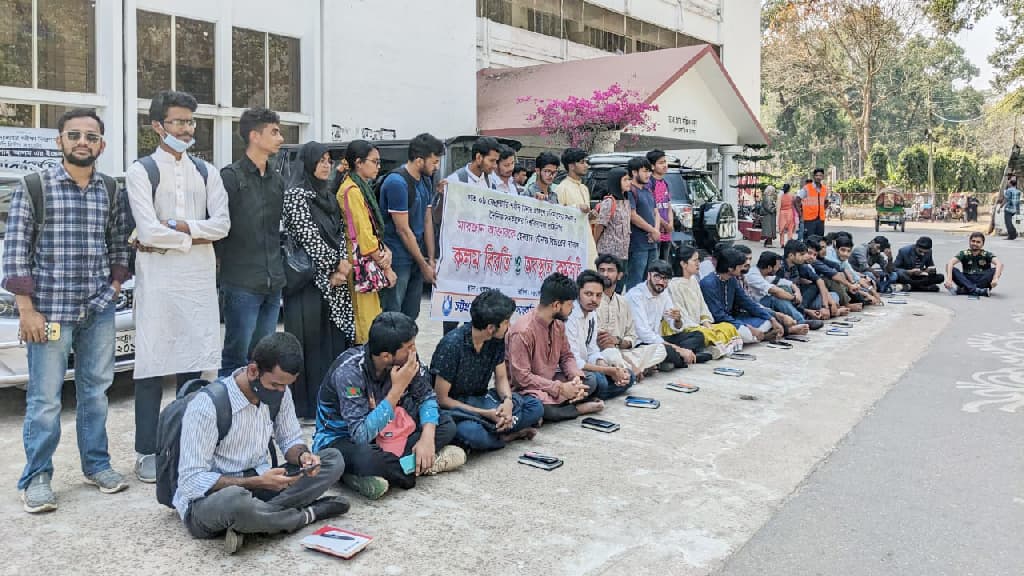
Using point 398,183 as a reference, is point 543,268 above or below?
below

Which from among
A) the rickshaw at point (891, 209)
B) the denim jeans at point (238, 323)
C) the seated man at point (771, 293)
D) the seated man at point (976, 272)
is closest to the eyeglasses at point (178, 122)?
the denim jeans at point (238, 323)

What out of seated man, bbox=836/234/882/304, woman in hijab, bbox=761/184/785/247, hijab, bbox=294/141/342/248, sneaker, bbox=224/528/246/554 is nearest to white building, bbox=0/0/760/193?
hijab, bbox=294/141/342/248

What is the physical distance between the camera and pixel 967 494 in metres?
4.66

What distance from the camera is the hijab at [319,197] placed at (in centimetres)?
550

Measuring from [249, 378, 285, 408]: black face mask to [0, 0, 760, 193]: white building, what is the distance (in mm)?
8939

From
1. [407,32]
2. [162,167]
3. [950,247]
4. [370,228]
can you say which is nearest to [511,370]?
[370,228]

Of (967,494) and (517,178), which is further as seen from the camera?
(517,178)

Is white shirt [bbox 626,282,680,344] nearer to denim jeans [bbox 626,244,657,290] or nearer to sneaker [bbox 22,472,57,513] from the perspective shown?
denim jeans [bbox 626,244,657,290]

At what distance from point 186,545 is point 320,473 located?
627 mm

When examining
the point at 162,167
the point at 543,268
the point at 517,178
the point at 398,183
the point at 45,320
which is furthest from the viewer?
the point at 517,178

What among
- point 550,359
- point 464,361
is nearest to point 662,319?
point 550,359

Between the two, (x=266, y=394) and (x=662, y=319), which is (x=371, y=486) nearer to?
(x=266, y=394)

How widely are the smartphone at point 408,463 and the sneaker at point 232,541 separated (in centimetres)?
100

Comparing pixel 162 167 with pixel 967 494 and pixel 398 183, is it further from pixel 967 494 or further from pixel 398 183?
pixel 967 494
